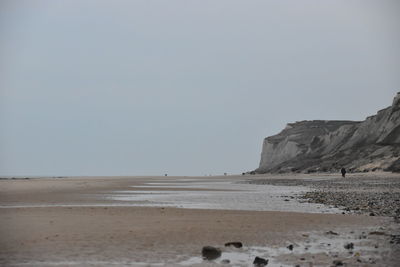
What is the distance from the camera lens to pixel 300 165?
10294 cm

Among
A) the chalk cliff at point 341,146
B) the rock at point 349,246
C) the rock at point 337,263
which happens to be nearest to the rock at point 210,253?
the rock at point 337,263

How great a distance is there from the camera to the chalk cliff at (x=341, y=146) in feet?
242

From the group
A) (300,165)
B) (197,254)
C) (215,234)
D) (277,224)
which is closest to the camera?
(197,254)

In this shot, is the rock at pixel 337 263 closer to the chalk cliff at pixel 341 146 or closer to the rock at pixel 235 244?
the rock at pixel 235 244

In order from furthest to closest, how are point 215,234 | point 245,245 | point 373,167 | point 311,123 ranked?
1. point 311,123
2. point 373,167
3. point 215,234
4. point 245,245

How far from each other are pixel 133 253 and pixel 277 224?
21.0ft

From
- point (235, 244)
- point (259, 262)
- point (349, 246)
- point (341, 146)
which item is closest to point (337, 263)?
point (259, 262)

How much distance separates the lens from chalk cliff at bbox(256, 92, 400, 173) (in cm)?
7369

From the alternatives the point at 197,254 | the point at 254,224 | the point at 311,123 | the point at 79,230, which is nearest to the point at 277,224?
the point at 254,224

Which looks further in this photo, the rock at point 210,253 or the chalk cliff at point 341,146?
the chalk cliff at point 341,146

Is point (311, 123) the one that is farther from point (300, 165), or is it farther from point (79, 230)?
point (79, 230)

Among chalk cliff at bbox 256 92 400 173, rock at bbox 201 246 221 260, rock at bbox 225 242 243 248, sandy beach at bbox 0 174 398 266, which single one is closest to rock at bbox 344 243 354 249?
sandy beach at bbox 0 174 398 266

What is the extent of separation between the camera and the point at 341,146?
97.4 meters

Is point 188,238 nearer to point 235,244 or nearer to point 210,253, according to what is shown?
point 235,244
